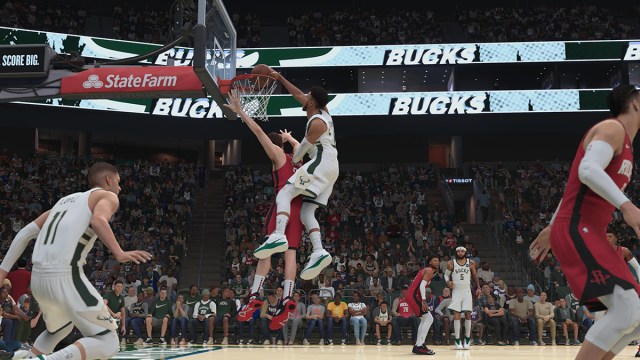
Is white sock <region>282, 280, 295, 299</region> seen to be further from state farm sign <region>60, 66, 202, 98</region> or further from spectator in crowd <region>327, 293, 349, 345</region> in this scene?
spectator in crowd <region>327, 293, 349, 345</region>

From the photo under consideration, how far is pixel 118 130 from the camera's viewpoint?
98.1 ft

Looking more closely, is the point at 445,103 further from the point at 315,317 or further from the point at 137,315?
the point at 137,315

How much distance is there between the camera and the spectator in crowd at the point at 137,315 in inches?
714

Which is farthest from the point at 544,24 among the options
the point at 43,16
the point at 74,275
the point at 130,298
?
the point at 74,275

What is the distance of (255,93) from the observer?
887 cm

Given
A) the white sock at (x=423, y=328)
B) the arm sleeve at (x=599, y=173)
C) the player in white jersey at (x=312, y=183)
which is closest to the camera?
the arm sleeve at (x=599, y=173)

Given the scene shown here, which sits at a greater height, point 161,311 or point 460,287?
point 460,287

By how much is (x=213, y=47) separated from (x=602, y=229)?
8142 mm

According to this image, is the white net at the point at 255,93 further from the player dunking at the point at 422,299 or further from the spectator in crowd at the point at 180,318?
the spectator in crowd at the point at 180,318

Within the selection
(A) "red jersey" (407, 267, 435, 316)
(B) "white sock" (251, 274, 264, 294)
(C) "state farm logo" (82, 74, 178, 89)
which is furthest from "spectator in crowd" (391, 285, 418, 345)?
(B) "white sock" (251, 274, 264, 294)

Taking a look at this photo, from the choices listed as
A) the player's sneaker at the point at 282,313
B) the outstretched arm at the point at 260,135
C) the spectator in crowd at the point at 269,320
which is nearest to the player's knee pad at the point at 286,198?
the outstretched arm at the point at 260,135

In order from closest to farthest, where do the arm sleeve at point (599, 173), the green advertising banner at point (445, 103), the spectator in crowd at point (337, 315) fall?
1. the arm sleeve at point (599, 173)
2. the spectator in crowd at point (337, 315)
3. the green advertising banner at point (445, 103)

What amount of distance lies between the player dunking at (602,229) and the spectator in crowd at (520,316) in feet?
46.9

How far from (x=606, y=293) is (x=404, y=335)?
619 inches
